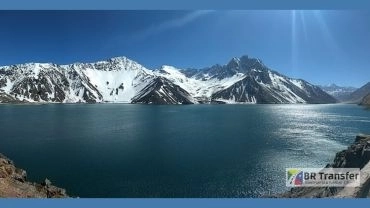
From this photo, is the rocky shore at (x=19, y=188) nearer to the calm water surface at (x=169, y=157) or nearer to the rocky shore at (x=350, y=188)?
the calm water surface at (x=169, y=157)

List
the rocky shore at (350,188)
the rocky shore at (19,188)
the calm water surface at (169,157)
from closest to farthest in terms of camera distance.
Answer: the rocky shore at (19,188), the rocky shore at (350,188), the calm water surface at (169,157)

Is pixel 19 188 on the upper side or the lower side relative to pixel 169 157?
upper

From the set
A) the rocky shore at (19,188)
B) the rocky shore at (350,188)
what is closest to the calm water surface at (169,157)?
the rocky shore at (19,188)

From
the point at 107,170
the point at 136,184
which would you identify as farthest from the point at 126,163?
the point at 136,184

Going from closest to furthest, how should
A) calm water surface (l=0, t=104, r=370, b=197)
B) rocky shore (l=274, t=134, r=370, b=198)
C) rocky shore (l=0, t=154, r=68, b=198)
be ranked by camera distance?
rocky shore (l=0, t=154, r=68, b=198) < rocky shore (l=274, t=134, r=370, b=198) < calm water surface (l=0, t=104, r=370, b=197)

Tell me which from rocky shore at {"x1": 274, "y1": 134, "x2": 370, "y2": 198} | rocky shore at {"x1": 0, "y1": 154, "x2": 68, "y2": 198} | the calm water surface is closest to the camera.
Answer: rocky shore at {"x1": 0, "y1": 154, "x2": 68, "y2": 198}

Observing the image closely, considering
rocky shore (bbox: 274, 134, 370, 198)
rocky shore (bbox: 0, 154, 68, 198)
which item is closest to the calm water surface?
rocky shore (bbox: 0, 154, 68, 198)

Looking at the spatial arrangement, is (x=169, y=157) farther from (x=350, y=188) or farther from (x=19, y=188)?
(x=350, y=188)

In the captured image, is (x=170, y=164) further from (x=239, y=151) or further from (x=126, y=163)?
(x=239, y=151)

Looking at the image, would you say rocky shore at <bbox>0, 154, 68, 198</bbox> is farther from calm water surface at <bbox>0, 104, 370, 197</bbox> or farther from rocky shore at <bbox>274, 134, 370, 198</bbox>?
rocky shore at <bbox>274, 134, 370, 198</bbox>

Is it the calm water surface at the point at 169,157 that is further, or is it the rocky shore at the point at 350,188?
the calm water surface at the point at 169,157

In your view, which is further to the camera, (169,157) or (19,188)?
(169,157)

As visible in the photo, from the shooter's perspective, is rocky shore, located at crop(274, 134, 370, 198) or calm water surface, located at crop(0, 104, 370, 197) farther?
calm water surface, located at crop(0, 104, 370, 197)

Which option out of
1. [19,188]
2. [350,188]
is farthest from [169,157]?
[350,188]
